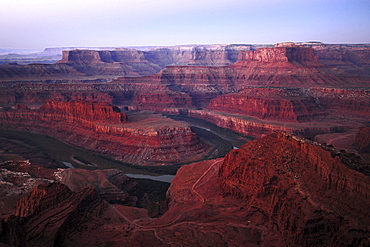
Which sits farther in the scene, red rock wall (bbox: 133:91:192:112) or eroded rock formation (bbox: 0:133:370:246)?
red rock wall (bbox: 133:91:192:112)

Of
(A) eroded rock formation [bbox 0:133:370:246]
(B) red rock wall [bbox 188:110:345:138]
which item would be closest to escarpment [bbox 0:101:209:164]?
(B) red rock wall [bbox 188:110:345:138]

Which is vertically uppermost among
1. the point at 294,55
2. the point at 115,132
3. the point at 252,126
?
the point at 294,55

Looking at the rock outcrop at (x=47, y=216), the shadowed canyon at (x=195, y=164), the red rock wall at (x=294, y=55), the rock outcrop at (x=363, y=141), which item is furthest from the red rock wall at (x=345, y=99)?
the rock outcrop at (x=47, y=216)

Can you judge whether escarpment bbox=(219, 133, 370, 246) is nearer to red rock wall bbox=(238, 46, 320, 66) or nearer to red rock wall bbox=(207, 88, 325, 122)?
red rock wall bbox=(207, 88, 325, 122)

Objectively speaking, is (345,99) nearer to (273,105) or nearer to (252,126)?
(273,105)

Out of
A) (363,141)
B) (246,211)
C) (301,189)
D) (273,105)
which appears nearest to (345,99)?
(273,105)
